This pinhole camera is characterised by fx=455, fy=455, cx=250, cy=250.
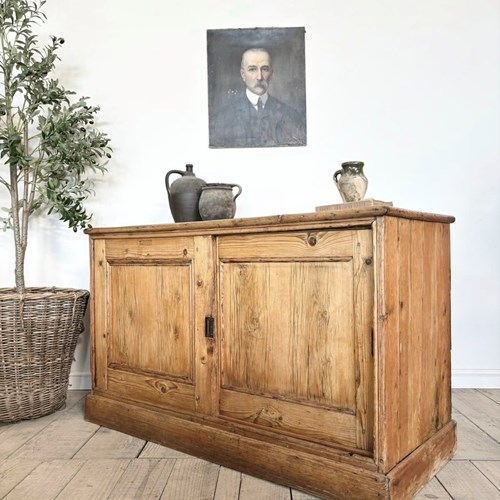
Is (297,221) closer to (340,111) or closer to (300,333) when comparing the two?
(300,333)

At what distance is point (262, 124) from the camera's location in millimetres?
2260

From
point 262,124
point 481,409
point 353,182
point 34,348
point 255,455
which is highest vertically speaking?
point 262,124

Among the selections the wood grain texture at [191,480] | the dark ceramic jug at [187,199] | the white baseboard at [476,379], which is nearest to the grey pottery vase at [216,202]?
the dark ceramic jug at [187,199]

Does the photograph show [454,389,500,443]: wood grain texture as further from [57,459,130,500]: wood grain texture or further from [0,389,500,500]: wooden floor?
[57,459,130,500]: wood grain texture

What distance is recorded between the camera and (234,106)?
7.45 ft

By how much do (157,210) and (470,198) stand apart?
1.56 metres

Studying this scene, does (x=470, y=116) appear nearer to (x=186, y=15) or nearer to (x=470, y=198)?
(x=470, y=198)

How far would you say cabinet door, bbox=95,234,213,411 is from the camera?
1565mm

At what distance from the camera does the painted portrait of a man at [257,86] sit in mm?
2252

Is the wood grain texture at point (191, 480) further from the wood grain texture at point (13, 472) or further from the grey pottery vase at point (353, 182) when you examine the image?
the grey pottery vase at point (353, 182)

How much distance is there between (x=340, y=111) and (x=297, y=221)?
3.80 ft

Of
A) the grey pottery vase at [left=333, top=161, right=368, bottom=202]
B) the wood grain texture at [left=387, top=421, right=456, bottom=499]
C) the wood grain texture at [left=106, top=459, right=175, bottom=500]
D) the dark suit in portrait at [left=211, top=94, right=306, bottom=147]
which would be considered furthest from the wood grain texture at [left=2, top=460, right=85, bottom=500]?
the dark suit in portrait at [left=211, top=94, right=306, bottom=147]

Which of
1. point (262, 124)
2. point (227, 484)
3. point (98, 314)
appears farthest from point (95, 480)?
point (262, 124)

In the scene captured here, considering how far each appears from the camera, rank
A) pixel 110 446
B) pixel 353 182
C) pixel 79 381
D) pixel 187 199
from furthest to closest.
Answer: pixel 79 381
pixel 187 199
pixel 110 446
pixel 353 182
